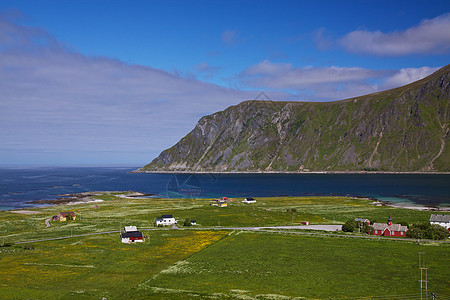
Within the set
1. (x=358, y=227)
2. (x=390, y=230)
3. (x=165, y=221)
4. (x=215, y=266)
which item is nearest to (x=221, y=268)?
(x=215, y=266)

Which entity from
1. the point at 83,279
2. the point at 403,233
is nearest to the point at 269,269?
the point at 83,279

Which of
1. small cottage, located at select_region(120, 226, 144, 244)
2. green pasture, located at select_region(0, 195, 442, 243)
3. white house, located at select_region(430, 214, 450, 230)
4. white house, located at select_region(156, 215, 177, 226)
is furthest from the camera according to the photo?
white house, located at select_region(156, 215, 177, 226)

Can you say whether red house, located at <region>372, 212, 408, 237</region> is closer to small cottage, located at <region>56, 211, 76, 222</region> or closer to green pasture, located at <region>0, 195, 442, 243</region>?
green pasture, located at <region>0, 195, 442, 243</region>

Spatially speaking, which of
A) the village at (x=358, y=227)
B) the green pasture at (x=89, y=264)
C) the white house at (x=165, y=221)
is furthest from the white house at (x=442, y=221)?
the white house at (x=165, y=221)

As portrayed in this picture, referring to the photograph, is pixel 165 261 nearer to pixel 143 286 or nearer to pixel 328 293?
pixel 143 286

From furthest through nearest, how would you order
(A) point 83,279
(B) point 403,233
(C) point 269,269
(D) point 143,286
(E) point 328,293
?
(B) point 403,233 → (C) point 269,269 → (A) point 83,279 → (D) point 143,286 → (E) point 328,293

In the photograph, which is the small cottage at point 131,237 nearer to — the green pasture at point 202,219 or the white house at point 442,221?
the green pasture at point 202,219

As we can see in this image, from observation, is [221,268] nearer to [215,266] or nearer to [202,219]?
[215,266]

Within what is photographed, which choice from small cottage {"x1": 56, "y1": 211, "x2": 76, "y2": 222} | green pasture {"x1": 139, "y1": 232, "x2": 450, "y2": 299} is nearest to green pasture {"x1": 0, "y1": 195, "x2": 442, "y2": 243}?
small cottage {"x1": 56, "y1": 211, "x2": 76, "y2": 222}
